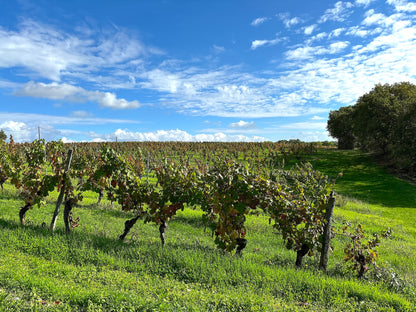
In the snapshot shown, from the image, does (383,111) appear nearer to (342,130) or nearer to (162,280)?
(342,130)

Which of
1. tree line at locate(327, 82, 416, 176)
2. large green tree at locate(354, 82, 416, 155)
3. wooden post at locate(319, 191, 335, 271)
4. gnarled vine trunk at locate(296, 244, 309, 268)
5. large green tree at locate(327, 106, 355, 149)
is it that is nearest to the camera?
wooden post at locate(319, 191, 335, 271)

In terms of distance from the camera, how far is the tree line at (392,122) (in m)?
31.7

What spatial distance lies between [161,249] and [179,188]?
208 centimetres

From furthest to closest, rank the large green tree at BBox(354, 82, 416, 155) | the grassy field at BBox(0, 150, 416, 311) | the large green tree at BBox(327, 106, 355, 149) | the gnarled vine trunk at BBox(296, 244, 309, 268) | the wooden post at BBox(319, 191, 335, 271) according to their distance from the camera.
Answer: the large green tree at BBox(327, 106, 355, 149)
the large green tree at BBox(354, 82, 416, 155)
the gnarled vine trunk at BBox(296, 244, 309, 268)
the wooden post at BBox(319, 191, 335, 271)
the grassy field at BBox(0, 150, 416, 311)

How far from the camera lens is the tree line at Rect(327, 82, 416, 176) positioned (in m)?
31.7

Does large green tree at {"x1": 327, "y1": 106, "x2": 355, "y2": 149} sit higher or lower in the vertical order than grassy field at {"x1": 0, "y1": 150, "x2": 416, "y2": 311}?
higher

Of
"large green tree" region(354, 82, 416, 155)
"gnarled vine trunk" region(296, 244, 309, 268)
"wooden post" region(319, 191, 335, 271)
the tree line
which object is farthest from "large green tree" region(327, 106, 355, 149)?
"gnarled vine trunk" region(296, 244, 309, 268)

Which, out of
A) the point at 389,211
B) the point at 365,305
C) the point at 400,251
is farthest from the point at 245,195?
the point at 389,211

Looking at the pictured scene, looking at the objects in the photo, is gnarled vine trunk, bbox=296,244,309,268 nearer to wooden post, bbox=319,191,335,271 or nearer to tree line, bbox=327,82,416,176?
wooden post, bbox=319,191,335,271

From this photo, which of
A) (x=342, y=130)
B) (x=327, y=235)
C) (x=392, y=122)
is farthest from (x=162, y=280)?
(x=342, y=130)

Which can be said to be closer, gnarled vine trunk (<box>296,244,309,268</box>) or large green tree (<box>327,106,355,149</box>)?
gnarled vine trunk (<box>296,244,309,268</box>)

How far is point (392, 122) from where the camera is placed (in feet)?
122

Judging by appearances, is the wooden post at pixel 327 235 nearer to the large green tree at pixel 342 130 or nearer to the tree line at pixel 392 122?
the tree line at pixel 392 122

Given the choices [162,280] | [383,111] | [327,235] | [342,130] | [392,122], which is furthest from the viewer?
[342,130]
